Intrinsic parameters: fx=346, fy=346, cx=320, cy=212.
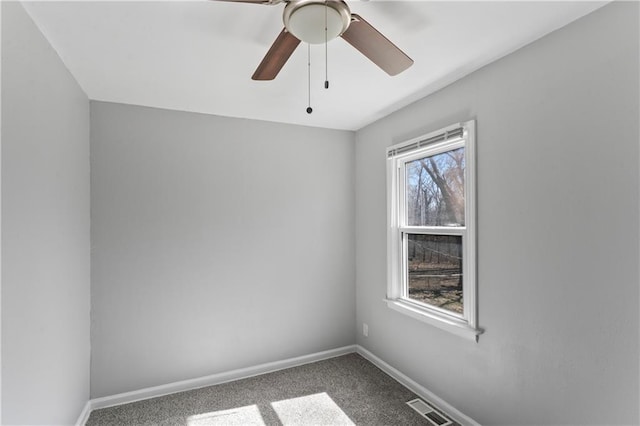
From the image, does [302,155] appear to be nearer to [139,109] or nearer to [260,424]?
[139,109]

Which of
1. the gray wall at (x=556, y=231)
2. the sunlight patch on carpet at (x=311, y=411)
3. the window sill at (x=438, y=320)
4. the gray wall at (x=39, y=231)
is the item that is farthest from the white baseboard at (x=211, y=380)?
the gray wall at (x=556, y=231)

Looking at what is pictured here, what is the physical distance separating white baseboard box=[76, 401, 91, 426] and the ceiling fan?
2.58 m

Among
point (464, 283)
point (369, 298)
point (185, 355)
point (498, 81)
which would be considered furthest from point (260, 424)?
point (498, 81)

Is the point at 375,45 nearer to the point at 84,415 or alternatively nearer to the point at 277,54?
the point at 277,54

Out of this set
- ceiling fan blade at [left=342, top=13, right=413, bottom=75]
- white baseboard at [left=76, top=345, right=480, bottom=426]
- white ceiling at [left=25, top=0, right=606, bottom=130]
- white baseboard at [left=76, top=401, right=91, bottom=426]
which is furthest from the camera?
white baseboard at [left=76, top=345, right=480, bottom=426]

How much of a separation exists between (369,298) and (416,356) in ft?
2.56

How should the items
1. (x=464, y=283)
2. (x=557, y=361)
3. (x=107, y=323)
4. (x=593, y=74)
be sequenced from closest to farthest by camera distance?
(x=593, y=74) < (x=557, y=361) < (x=464, y=283) < (x=107, y=323)

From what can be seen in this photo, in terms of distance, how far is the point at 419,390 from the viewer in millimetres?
2727

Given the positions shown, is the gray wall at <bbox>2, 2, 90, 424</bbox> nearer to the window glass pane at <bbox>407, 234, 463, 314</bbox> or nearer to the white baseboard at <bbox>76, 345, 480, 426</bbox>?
the white baseboard at <bbox>76, 345, 480, 426</bbox>

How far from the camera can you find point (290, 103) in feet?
9.36

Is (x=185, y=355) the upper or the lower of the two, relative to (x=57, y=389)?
lower

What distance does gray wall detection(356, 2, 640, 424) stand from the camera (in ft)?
5.05

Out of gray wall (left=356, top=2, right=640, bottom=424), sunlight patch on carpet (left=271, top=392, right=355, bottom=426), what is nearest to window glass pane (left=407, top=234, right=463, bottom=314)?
gray wall (left=356, top=2, right=640, bottom=424)

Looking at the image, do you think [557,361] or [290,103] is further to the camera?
[290,103]
